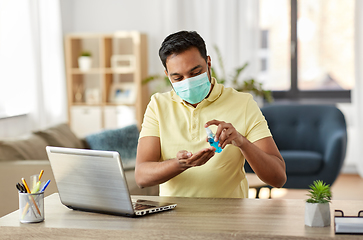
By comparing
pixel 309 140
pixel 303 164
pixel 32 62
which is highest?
pixel 32 62

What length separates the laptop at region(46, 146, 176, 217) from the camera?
1228 millimetres

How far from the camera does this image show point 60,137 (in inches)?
133

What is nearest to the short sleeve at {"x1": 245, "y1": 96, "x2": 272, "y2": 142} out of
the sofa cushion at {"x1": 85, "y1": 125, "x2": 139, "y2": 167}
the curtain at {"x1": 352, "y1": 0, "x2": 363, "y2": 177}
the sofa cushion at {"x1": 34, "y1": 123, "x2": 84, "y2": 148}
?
the sofa cushion at {"x1": 34, "y1": 123, "x2": 84, "y2": 148}

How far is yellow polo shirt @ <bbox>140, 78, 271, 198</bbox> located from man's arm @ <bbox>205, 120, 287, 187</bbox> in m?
0.05

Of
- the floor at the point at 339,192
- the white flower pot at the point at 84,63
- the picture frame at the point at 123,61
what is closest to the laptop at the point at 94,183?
the floor at the point at 339,192

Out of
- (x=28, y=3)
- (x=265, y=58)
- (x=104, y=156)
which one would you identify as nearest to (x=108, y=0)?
(x=28, y=3)

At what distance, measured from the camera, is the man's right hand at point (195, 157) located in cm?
131

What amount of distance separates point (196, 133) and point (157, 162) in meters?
0.18

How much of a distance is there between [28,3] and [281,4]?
2.87m

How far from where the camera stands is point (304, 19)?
5.43m

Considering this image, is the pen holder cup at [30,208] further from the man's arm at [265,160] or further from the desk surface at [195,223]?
the man's arm at [265,160]

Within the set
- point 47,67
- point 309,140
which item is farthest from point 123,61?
point 309,140

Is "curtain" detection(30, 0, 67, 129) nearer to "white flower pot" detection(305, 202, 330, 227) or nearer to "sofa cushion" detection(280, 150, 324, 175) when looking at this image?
"sofa cushion" detection(280, 150, 324, 175)

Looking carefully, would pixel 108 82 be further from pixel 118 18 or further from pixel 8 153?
pixel 8 153
